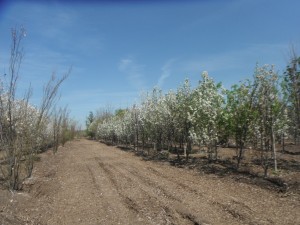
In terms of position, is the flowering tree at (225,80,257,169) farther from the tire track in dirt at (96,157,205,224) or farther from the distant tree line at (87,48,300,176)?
the tire track in dirt at (96,157,205,224)

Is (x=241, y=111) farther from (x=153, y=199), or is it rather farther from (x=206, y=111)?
(x=153, y=199)

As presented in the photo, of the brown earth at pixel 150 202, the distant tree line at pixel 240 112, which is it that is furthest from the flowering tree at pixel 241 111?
the brown earth at pixel 150 202

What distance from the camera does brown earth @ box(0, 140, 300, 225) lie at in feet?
27.3

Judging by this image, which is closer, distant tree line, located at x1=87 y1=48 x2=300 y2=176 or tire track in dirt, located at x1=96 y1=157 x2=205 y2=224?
tire track in dirt, located at x1=96 y1=157 x2=205 y2=224

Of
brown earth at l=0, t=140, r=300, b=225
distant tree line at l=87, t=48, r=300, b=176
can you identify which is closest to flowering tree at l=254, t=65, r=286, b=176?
distant tree line at l=87, t=48, r=300, b=176

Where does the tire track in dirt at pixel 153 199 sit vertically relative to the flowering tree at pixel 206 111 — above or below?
below

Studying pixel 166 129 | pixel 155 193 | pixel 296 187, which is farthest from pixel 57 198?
pixel 166 129

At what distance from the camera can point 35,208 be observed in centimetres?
986

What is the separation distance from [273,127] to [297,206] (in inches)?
227

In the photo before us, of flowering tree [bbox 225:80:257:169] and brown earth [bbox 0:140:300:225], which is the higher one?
flowering tree [bbox 225:80:257:169]

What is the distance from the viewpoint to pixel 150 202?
395 inches

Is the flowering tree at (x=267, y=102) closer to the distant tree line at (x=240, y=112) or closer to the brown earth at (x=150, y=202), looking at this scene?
the distant tree line at (x=240, y=112)

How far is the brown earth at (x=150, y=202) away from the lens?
8.31m

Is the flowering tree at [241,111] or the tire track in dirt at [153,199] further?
the flowering tree at [241,111]
